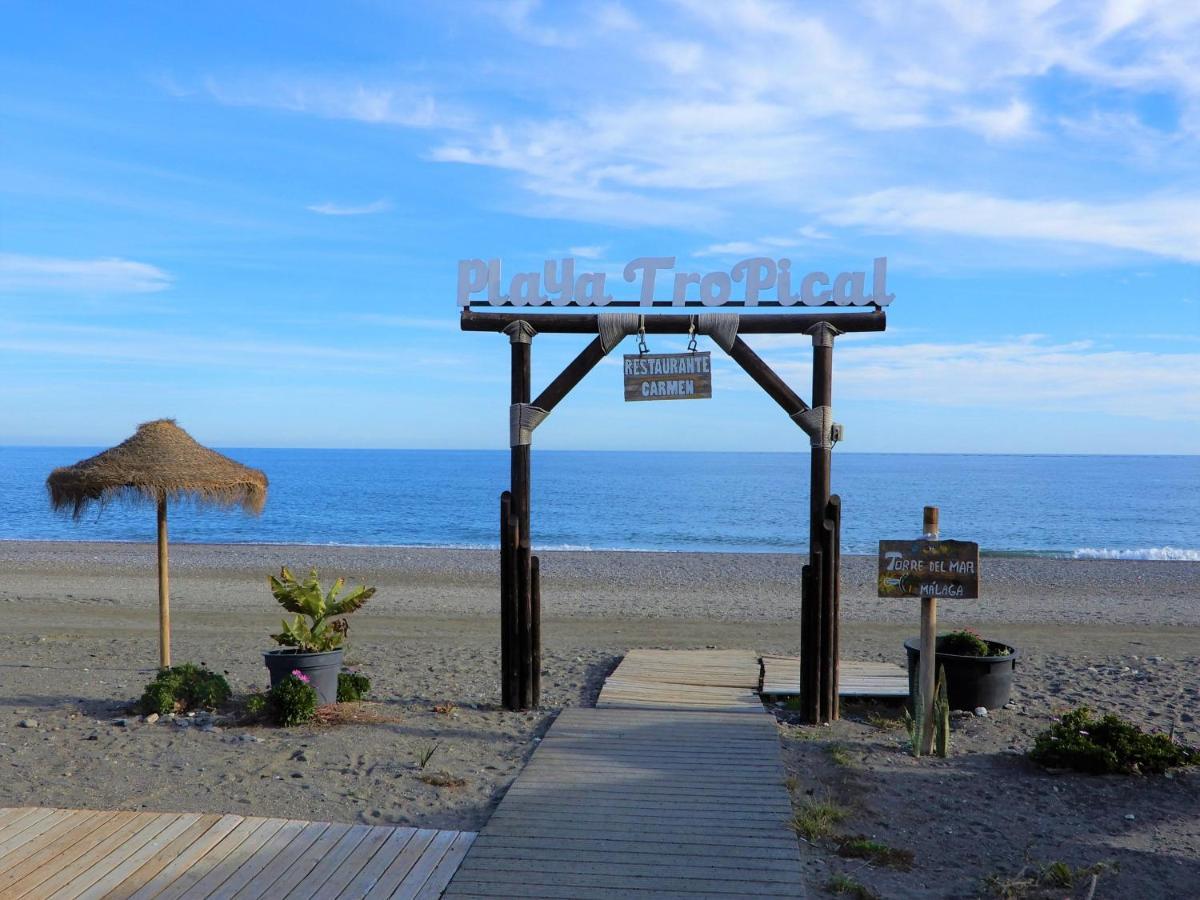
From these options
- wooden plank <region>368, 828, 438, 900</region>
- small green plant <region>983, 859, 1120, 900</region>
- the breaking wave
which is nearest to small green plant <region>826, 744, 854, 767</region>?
small green plant <region>983, 859, 1120, 900</region>

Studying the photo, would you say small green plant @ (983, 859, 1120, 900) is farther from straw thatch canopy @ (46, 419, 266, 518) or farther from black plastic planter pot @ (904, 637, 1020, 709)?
straw thatch canopy @ (46, 419, 266, 518)

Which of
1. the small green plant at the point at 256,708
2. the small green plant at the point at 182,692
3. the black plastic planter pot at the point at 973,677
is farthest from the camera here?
the black plastic planter pot at the point at 973,677

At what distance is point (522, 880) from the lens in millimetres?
4570

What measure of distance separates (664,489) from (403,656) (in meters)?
74.6

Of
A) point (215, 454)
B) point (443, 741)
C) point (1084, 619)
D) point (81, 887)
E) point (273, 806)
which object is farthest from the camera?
point (1084, 619)

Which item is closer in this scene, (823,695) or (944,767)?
(944,767)

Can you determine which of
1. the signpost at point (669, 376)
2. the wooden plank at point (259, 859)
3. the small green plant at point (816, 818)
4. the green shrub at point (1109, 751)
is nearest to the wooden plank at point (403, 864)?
the wooden plank at point (259, 859)

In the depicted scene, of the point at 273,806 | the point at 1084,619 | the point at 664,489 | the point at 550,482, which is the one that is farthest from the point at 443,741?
the point at 550,482

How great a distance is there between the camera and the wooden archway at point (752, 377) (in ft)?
25.7

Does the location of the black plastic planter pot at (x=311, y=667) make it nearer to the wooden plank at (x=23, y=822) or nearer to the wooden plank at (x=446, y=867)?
the wooden plank at (x=23, y=822)

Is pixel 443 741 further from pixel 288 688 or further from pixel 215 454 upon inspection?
pixel 215 454

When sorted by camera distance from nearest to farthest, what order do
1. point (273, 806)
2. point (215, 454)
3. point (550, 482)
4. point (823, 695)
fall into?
point (273, 806), point (823, 695), point (215, 454), point (550, 482)

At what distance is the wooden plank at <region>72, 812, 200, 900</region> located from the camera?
4359mm

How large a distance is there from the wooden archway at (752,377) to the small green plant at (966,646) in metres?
1.13
